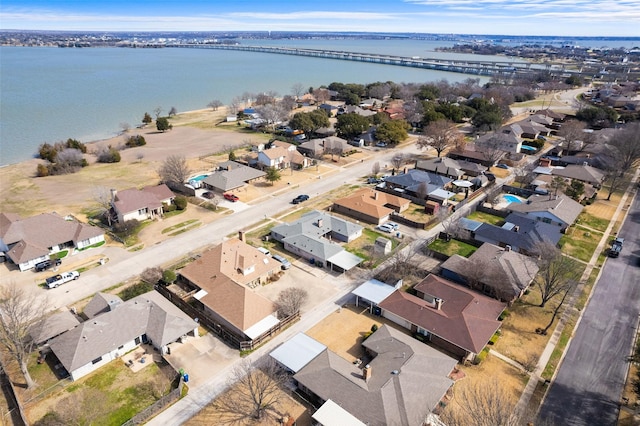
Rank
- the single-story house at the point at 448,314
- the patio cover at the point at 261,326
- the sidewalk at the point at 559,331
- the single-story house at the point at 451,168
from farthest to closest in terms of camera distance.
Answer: the single-story house at the point at 451,168 → the patio cover at the point at 261,326 → the single-story house at the point at 448,314 → the sidewalk at the point at 559,331

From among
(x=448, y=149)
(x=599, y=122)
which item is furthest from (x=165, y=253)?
(x=599, y=122)

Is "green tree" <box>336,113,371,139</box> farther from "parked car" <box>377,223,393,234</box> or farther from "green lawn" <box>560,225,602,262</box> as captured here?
"green lawn" <box>560,225,602,262</box>

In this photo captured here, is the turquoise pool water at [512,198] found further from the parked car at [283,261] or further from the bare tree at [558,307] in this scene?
the parked car at [283,261]

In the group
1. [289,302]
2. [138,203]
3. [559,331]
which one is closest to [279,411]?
[289,302]

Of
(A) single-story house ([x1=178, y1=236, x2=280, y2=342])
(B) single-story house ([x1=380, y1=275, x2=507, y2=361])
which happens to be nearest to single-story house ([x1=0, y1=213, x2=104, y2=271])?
(A) single-story house ([x1=178, y1=236, x2=280, y2=342])

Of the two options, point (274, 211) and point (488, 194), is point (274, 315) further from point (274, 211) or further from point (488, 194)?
point (488, 194)

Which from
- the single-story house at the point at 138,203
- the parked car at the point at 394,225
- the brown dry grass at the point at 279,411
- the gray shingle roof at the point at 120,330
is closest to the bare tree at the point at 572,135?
the parked car at the point at 394,225

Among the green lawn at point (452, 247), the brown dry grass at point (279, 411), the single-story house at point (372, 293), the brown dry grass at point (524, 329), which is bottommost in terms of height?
the brown dry grass at point (279, 411)
